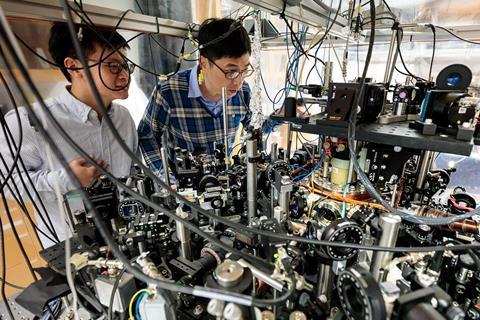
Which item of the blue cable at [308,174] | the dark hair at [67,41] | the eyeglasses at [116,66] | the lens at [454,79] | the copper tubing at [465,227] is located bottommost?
the copper tubing at [465,227]

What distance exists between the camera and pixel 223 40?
136 cm

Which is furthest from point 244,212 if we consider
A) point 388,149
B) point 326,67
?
point 326,67

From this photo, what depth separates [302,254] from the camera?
596 mm

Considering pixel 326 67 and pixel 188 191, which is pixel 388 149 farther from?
pixel 188 191

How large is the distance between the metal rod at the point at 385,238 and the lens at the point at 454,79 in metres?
0.54

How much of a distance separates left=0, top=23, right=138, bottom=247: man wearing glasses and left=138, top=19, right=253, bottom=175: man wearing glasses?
0.95 feet

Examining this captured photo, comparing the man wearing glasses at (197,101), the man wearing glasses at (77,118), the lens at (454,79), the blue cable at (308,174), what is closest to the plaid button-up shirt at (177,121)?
the man wearing glasses at (197,101)

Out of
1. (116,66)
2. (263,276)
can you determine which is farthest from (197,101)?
(263,276)

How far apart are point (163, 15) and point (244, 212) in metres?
1.89

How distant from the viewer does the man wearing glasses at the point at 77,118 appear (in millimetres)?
1053

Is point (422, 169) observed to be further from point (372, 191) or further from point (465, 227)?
point (372, 191)

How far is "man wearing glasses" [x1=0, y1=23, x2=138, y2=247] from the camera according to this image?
3.45 feet

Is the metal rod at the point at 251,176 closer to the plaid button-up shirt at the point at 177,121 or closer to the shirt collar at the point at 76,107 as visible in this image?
the plaid button-up shirt at the point at 177,121

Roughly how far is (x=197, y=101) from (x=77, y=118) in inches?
30.2
